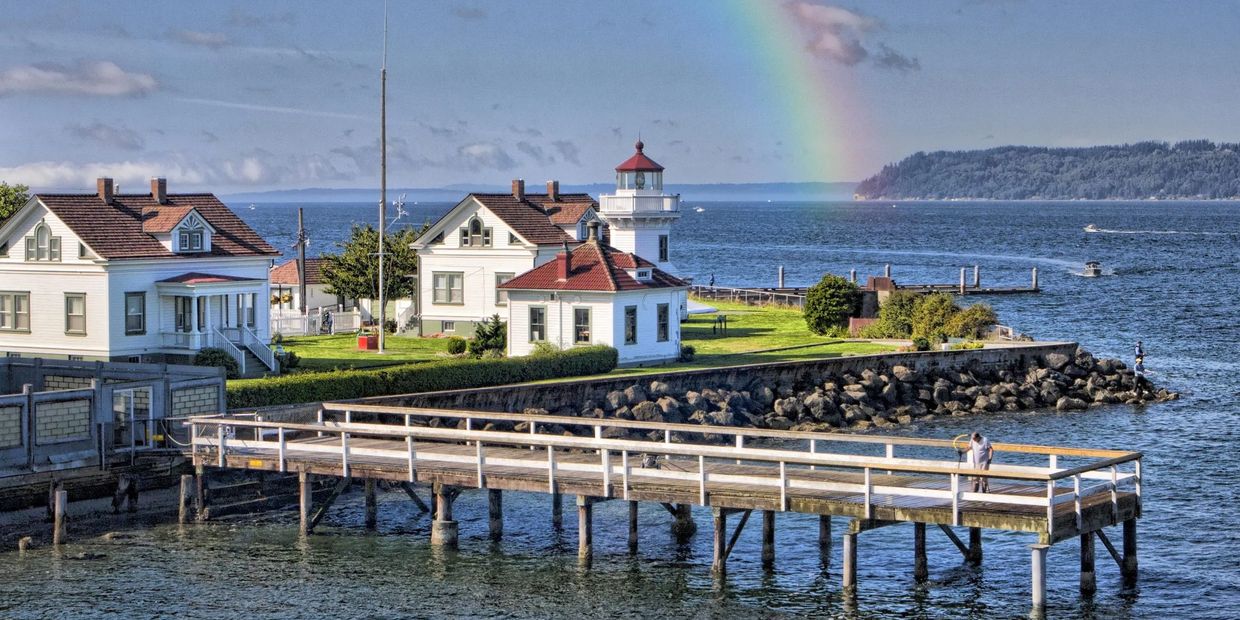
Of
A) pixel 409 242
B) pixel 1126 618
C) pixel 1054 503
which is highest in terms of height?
pixel 409 242

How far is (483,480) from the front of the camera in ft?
113

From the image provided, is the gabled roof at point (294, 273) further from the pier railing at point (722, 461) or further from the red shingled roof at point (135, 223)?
the pier railing at point (722, 461)

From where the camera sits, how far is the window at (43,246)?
2104 inches

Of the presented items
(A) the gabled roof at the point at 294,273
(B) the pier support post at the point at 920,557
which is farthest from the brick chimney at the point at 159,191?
(B) the pier support post at the point at 920,557

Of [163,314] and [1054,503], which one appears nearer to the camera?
[1054,503]

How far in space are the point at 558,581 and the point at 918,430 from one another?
22.7 metres

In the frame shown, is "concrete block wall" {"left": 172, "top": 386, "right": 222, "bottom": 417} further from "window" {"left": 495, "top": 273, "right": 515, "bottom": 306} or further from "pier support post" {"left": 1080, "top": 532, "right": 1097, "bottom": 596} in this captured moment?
"window" {"left": 495, "top": 273, "right": 515, "bottom": 306}

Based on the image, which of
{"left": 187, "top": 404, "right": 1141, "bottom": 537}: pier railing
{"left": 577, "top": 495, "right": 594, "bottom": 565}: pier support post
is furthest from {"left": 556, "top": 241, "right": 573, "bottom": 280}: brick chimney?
{"left": 577, "top": 495, "right": 594, "bottom": 565}: pier support post

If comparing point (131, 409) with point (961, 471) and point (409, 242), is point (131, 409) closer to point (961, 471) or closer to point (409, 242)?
point (961, 471)

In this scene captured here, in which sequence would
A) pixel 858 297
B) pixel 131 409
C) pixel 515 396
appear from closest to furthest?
1. pixel 131 409
2. pixel 515 396
3. pixel 858 297

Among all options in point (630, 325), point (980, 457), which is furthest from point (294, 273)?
point (980, 457)

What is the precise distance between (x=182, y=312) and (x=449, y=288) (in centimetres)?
1438

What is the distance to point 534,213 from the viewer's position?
67062 millimetres

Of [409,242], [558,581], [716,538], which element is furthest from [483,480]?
[409,242]
